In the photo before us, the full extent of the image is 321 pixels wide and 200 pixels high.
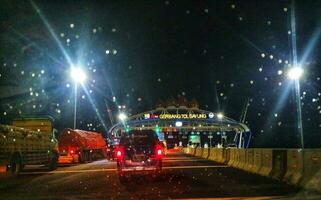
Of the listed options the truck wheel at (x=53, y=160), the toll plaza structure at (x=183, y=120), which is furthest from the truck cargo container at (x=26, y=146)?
the toll plaza structure at (x=183, y=120)

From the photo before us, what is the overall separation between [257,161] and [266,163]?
1.77m

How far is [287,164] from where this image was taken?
18.9 metres

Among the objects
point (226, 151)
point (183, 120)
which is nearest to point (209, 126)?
point (183, 120)

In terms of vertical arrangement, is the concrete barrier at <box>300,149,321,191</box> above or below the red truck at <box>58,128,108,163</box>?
below

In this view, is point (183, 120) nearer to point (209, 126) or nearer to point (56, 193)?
point (209, 126)

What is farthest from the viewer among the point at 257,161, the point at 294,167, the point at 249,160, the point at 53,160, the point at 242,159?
the point at 53,160

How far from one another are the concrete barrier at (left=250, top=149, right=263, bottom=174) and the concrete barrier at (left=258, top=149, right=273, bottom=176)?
46cm

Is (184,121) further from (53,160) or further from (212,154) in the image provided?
(53,160)

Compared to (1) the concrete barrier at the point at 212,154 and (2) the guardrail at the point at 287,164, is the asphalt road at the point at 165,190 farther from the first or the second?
(1) the concrete barrier at the point at 212,154

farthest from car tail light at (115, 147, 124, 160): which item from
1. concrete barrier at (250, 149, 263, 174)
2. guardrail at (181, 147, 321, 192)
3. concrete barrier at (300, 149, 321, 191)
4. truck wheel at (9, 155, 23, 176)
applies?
concrete barrier at (300, 149, 321, 191)

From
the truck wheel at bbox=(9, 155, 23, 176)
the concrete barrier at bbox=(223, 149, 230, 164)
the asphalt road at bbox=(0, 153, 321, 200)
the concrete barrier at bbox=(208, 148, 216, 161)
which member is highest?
the concrete barrier at bbox=(208, 148, 216, 161)

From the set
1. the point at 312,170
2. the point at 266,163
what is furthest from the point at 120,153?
the point at 312,170

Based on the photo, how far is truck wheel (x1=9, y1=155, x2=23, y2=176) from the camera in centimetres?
2425

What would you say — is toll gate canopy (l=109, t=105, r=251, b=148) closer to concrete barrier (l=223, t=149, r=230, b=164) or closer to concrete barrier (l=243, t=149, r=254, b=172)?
concrete barrier (l=223, t=149, r=230, b=164)
